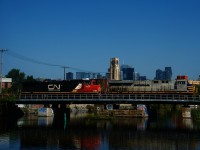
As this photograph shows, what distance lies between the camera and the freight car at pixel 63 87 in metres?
88.8

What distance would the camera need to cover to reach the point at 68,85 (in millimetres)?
90875

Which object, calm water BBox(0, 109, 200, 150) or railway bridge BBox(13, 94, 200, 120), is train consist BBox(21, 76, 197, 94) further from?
calm water BBox(0, 109, 200, 150)

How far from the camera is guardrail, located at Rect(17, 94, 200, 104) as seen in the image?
78.3 m

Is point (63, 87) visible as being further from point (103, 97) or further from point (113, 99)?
point (113, 99)

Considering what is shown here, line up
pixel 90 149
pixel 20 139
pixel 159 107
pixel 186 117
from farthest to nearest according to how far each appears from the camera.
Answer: pixel 159 107
pixel 186 117
pixel 20 139
pixel 90 149

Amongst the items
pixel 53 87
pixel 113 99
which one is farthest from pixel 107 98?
pixel 53 87

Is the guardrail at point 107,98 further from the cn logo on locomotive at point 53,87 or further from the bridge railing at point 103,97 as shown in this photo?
the cn logo on locomotive at point 53,87

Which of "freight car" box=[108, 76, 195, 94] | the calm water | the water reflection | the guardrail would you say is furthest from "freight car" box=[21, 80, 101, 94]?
the water reflection

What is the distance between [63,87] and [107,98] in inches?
502

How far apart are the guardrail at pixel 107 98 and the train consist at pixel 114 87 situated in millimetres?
3281

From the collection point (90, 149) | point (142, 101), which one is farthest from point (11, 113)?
Answer: point (90, 149)

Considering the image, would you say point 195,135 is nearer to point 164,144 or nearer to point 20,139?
point 164,144

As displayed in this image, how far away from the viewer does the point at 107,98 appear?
273ft

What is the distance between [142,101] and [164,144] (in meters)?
28.8
